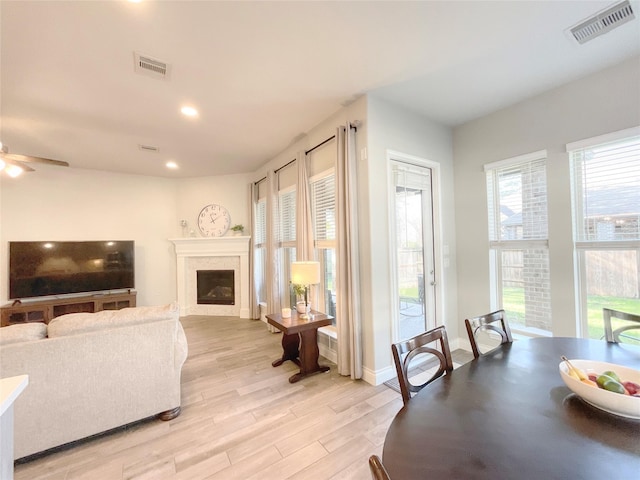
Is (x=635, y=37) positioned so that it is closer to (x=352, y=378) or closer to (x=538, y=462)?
(x=538, y=462)

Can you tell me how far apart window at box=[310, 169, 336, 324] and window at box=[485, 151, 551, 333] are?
6.26 ft

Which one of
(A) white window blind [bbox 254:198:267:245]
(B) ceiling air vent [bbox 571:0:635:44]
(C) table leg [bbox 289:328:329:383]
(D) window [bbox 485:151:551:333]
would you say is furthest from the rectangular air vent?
(B) ceiling air vent [bbox 571:0:635:44]

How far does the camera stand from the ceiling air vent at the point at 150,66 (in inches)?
79.7

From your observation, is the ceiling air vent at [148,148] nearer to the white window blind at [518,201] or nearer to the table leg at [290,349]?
the table leg at [290,349]

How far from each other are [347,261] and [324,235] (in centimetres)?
66

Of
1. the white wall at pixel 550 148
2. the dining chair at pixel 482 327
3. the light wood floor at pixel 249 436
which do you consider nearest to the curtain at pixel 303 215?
the light wood floor at pixel 249 436

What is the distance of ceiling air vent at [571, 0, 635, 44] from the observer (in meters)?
1.72

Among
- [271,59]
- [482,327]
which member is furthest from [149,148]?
[482,327]

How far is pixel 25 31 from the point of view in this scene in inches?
68.5

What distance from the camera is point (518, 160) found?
9.27ft

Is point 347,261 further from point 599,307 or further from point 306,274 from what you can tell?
point 599,307

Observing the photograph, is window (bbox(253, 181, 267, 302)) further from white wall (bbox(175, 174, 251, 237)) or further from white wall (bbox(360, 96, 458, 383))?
white wall (bbox(360, 96, 458, 383))

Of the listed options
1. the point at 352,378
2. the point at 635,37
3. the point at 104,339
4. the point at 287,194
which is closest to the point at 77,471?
the point at 104,339

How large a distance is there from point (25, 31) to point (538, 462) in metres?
3.44
